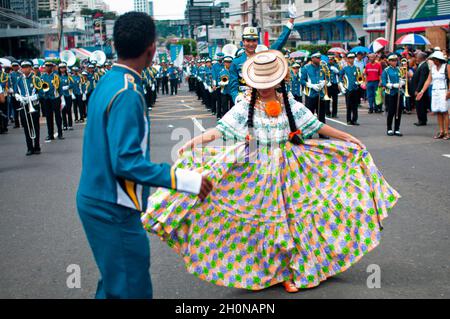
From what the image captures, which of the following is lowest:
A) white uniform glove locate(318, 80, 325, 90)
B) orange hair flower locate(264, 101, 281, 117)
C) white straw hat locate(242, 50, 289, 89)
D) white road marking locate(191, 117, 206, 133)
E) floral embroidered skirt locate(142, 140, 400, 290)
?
white road marking locate(191, 117, 206, 133)

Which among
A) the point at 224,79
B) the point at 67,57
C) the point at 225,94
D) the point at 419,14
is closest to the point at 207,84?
the point at 224,79

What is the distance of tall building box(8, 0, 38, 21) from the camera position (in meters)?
84.7

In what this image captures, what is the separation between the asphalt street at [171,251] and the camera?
5133mm

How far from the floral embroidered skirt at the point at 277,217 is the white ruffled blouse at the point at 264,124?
14cm

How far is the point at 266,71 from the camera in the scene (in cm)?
529

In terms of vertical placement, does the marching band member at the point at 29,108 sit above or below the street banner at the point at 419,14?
below

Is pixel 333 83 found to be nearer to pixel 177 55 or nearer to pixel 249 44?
pixel 249 44

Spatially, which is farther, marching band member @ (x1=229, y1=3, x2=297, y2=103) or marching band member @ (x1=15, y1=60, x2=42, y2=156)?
marching band member @ (x1=15, y1=60, x2=42, y2=156)

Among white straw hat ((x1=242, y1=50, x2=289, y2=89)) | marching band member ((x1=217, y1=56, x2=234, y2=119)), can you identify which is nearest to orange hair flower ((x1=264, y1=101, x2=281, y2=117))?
white straw hat ((x1=242, y1=50, x2=289, y2=89))

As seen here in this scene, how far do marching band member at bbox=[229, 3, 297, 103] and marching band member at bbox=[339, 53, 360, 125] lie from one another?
7.86 meters

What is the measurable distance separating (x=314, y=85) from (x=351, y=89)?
9.59 ft

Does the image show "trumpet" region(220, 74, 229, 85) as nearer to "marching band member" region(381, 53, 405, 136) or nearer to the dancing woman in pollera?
"marching band member" region(381, 53, 405, 136)

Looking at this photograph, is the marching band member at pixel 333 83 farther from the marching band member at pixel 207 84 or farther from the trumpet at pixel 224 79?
the marching band member at pixel 207 84

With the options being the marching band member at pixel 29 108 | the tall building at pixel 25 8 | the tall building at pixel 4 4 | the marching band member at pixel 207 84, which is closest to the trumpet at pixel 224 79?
the marching band member at pixel 207 84
